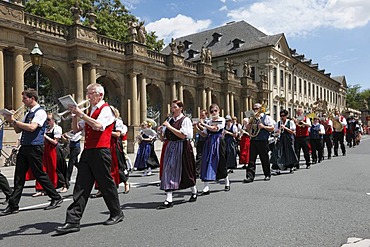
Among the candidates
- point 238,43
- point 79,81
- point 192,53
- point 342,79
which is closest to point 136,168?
point 79,81

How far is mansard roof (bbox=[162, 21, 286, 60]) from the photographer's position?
49438 millimetres

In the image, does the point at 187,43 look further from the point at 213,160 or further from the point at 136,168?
the point at 213,160

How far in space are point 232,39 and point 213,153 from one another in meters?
46.4

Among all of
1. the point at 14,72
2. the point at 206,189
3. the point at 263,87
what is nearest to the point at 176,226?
the point at 206,189

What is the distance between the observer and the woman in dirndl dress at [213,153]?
7.98 m

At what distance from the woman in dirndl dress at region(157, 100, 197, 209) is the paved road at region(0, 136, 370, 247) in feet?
→ 1.27

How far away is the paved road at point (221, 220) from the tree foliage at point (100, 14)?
19182mm

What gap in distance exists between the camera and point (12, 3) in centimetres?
1609

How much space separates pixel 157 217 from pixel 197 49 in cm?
5134

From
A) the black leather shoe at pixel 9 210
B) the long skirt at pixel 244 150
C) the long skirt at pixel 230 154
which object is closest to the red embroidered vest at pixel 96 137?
the black leather shoe at pixel 9 210

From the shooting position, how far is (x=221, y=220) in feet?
18.3

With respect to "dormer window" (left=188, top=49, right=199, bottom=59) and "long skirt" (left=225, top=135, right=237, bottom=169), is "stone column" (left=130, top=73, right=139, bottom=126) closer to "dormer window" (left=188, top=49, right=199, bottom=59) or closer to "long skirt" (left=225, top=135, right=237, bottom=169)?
"long skirt" (left=225, top=135, right=237, bottom=169)

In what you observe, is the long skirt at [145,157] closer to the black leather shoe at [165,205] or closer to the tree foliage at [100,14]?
the black leather shoe at [165,205]

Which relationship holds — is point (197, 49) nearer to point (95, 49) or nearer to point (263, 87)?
point (263, 87)
